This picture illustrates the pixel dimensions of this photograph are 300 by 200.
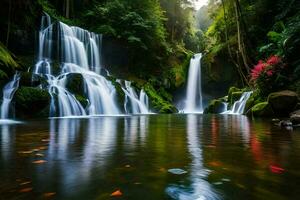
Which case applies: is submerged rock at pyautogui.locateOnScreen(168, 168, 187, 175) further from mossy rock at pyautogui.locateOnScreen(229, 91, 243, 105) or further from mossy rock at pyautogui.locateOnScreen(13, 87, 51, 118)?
mossy rock at pyautogui.locateOnScreen(229, 91, 243, 105)

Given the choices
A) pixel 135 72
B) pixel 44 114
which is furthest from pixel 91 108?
pixel 135 72

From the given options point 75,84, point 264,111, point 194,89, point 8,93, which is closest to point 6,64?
point 8,93

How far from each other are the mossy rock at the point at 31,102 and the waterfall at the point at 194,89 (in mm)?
16378

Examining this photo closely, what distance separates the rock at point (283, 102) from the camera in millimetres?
12695

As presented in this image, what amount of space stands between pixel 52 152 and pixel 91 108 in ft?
43.5

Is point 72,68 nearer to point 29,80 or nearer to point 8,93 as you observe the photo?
point 29,80

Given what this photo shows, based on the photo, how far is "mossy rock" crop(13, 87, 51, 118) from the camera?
13.7 meters

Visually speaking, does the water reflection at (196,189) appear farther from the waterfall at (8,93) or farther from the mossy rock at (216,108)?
the mossy rock at (216,108)

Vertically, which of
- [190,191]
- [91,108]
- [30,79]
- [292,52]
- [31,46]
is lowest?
[190,191]

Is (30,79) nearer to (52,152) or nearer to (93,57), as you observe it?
(93,57)

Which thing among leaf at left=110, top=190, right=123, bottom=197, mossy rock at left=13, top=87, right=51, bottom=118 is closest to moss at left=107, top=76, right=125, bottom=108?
mossy rock at left=13, top=87, right=51, bottom=118

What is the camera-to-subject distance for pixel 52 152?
4273 millimetres

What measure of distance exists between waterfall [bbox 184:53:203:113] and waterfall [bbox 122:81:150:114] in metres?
6.71

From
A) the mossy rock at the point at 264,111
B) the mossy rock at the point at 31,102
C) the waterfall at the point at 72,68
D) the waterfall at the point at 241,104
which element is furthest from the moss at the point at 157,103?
the mossy rock at the point at 31,102
